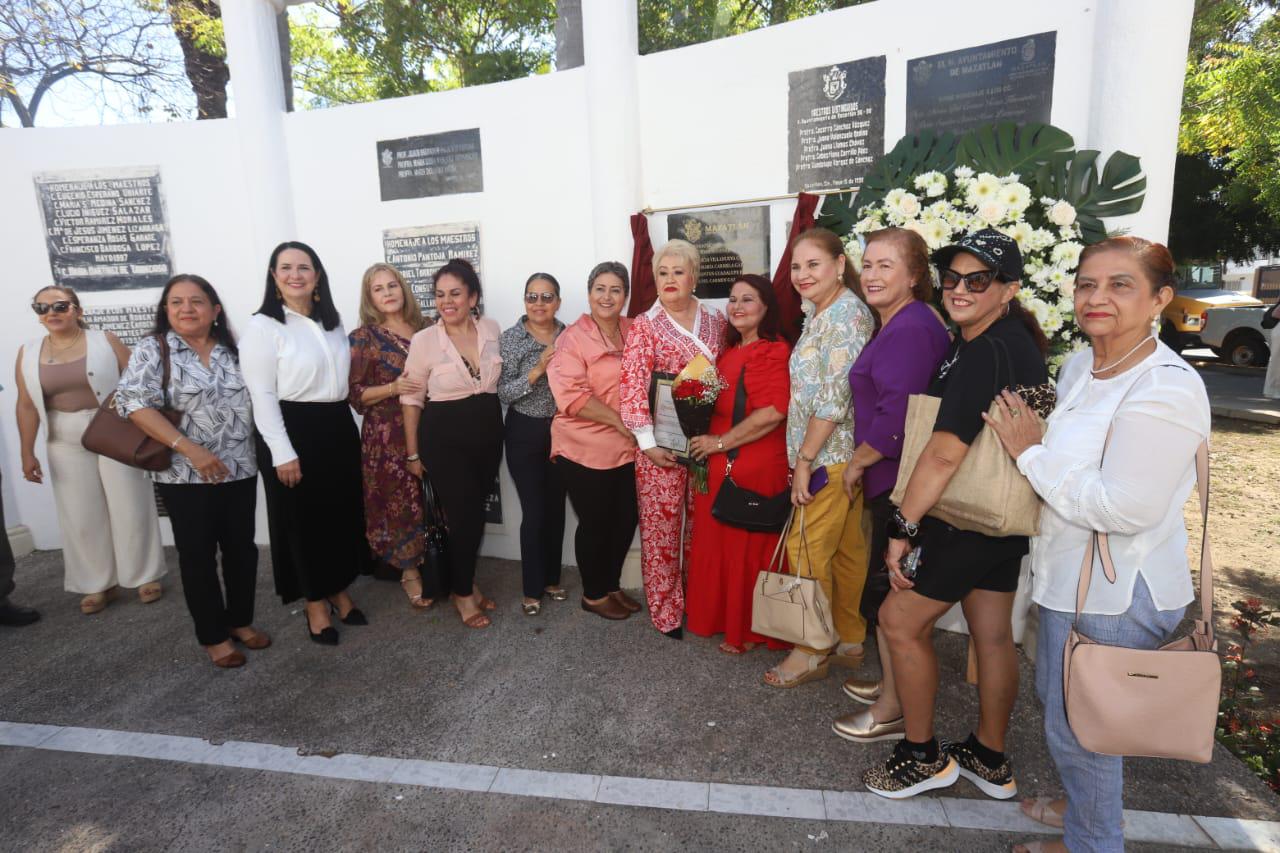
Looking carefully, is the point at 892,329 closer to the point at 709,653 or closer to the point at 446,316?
the point at 709,653

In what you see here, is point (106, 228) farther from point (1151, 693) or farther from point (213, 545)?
point (1151, 693)

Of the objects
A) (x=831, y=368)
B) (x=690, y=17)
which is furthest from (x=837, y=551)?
(x=690, y=17)

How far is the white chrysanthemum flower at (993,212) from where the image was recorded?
106 inches

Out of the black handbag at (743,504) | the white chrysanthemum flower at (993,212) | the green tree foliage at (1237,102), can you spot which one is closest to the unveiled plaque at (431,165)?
the black handbag at (743,504)

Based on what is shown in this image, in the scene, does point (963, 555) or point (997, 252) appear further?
point (963, 555)

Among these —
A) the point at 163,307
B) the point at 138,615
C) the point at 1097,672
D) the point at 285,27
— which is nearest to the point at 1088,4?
the point at 1097,672

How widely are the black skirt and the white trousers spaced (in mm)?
1390

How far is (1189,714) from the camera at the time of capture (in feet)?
5.21

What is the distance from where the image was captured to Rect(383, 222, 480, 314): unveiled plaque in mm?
4395

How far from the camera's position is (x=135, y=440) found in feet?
10.0

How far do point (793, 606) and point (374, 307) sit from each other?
109 inches

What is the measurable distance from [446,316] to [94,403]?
228 cm

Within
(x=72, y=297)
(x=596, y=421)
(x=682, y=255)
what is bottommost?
(x=596, y=421)

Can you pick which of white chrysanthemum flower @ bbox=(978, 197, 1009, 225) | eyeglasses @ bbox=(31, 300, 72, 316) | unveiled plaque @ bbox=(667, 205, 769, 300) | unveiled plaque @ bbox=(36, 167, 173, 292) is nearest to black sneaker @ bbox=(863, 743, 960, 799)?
white chrysanthemum flower @ bbox=(978, 197, 1009, 225)
